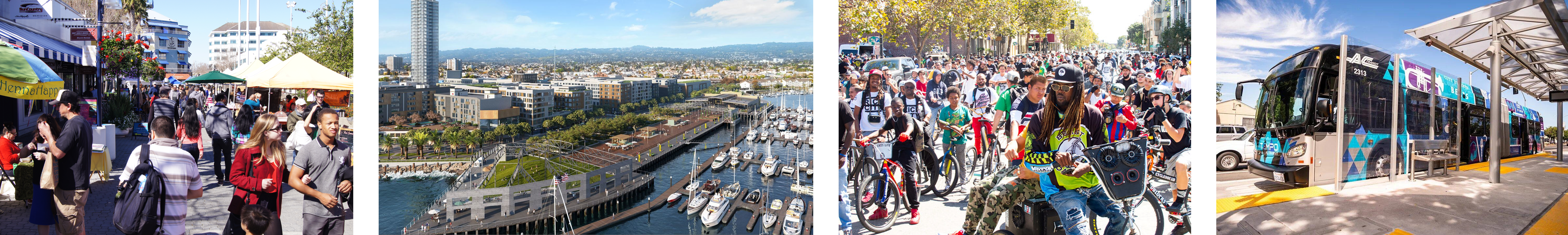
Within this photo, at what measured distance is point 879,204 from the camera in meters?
2.83

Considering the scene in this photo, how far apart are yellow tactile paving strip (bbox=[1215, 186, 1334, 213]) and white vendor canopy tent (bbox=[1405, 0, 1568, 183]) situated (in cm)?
86

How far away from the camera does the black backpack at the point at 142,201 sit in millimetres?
2941

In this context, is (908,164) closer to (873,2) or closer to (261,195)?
(873,2)

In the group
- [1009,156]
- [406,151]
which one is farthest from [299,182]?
[1009,156]

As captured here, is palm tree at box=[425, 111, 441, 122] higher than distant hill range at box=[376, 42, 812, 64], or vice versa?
distant hill range at box=[376, 42, 812, 64]

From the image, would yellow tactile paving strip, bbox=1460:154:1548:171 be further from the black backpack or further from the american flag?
the black backpack

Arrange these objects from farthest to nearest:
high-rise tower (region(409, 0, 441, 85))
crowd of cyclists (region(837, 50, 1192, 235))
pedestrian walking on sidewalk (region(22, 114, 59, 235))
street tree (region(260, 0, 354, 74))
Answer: street tree (region(260, 0, 354, 74))
high-rise tower (region(409, 0, 441, 85))
pedestrian walking on sidewalk (region(22, 114, 59, 235))
crowd of cyclists (region(837, 50, 1192, 235))

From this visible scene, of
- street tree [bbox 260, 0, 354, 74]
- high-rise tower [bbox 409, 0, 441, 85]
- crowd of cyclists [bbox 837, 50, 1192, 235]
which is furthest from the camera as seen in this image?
street tree [bbox 260, 0, 354, 74]

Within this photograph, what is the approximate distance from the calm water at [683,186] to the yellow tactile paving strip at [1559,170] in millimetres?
3664

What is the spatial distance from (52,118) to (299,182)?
1.35m

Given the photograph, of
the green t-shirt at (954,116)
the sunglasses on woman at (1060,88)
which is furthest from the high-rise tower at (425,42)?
the sunglasses on woman at (1060,88)

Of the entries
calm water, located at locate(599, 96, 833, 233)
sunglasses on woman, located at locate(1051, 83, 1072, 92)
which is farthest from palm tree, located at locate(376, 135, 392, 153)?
sunglasses on woman, located at locate(1051, 83, 1072, 92)

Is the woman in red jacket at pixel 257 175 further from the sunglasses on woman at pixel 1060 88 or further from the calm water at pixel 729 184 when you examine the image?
the sunglasses on woman at pixel 1060 88

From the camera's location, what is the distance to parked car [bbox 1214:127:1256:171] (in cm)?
291
